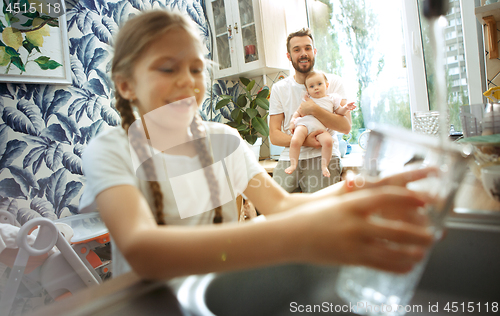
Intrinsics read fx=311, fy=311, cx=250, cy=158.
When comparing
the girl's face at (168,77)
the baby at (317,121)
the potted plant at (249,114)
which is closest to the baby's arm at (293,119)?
the baby at (317,121)

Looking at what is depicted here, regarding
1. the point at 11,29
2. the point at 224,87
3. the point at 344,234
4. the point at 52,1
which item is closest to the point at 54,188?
the point at 11,29

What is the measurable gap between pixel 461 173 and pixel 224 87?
231 centimetres

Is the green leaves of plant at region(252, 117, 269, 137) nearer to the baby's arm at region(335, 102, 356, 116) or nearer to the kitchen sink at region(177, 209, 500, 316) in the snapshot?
the baby's arm at region(335, 102, 356, 116)

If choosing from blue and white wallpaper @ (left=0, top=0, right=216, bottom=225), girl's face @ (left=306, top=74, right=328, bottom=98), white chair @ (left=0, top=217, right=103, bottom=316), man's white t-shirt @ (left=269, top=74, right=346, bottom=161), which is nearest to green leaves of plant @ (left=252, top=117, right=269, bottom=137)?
man's white t-shirt @ (left=269, top=74, right=346, bottom=161)

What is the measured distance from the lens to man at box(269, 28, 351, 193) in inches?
55.7

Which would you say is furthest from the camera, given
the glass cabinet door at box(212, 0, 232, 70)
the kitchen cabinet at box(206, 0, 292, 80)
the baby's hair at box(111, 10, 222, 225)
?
the glass cabinet door at box(212, 0, 232, 70)

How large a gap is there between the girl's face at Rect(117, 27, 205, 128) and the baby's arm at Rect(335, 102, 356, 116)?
3.35 feet

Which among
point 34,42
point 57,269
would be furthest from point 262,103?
point 57,269

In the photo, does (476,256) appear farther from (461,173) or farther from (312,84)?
(312,84)

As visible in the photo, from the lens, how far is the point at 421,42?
1759 mm

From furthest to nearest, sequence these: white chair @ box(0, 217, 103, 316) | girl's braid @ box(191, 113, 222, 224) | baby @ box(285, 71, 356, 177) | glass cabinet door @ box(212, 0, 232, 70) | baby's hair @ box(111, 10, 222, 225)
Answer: glass cabinet door @ box(212, 0, 232, 70) → baby @ box(285, 71, 356, 177) → white chair @ box(0, 217, 103, 316) → girl's braid @ box(191, 113, 222, 224) → baby's hair @ box(111, 10, 222, 225)

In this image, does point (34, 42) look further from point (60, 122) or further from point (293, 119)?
Answer: point (293, 119)

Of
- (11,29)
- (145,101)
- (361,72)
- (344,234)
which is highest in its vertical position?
(11,29)

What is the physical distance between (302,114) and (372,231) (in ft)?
4.24
